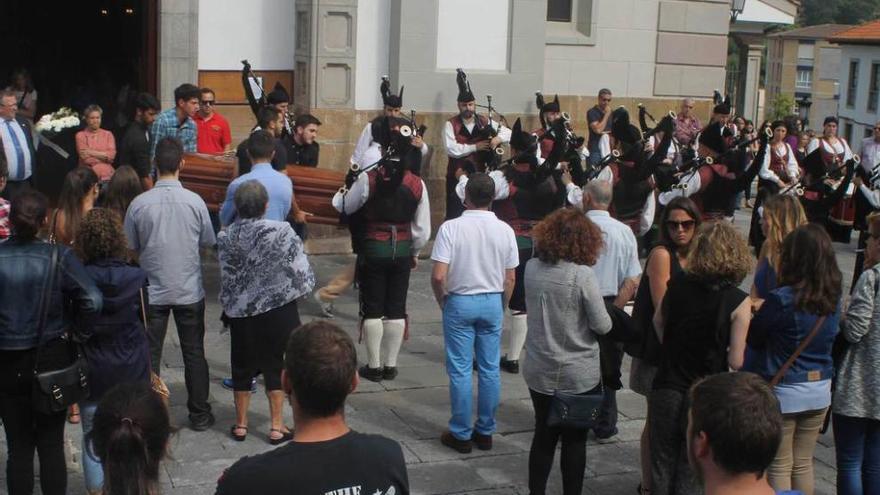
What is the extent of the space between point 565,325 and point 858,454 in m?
1.56

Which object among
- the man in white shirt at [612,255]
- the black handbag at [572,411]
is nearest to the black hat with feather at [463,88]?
the man in white shirt at [612,255]

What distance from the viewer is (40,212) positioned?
541 centimetres

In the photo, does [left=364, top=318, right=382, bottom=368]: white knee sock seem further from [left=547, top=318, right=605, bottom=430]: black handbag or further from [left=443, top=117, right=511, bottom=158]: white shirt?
[left=443, top=117, right=511, bottom=158]: white shirt

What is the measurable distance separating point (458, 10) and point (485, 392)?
723 cm

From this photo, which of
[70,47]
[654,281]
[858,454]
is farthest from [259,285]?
[70,47]

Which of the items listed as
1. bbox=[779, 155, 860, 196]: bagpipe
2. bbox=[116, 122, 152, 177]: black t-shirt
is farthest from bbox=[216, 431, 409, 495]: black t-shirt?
bbox=[779, 155, 860, 196]: bagpipe

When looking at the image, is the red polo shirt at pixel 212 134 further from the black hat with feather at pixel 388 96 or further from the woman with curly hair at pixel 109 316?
the woman with curly hair at pixel 109 316

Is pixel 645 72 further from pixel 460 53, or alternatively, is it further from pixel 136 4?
pixel 136 4

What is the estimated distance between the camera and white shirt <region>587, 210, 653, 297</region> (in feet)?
22.5

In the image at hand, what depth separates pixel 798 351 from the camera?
17.7ft

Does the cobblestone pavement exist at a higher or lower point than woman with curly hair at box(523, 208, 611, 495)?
lower

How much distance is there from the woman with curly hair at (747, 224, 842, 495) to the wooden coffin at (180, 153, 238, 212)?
548 centimetres

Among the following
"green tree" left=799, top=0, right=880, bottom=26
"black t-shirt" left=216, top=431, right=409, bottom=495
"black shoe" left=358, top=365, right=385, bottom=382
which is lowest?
"black shoe" left=358, top=365, right=385, bottom=382

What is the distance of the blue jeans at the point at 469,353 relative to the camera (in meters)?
6.85
